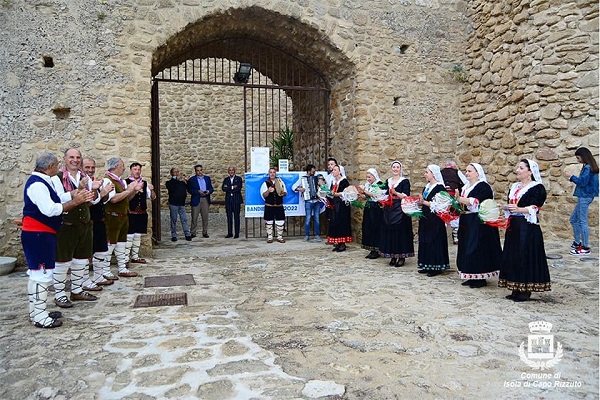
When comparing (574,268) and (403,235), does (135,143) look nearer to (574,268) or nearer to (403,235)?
(403,235)

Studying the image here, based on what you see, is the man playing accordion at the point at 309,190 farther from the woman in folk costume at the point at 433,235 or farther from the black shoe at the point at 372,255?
the woman in folk costume at the point at 433,235

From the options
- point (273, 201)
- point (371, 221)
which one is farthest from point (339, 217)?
point (273, 201)

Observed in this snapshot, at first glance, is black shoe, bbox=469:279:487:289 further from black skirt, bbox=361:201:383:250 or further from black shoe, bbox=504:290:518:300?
black skirt, bbox=361:201:383:250

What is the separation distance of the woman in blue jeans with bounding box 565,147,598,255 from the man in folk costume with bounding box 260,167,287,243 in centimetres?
492

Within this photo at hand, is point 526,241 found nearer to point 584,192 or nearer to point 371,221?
point 584,192

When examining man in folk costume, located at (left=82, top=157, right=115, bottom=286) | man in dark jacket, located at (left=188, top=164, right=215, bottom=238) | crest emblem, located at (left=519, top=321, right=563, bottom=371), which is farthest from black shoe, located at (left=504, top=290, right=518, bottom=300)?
man in dark jacket, located at (left=188, top=164, right=215, bottom=238)

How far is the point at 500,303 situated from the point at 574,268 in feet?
6.73

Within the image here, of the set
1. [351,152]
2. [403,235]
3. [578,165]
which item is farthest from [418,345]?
[351,152]

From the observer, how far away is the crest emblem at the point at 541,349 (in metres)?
3.10

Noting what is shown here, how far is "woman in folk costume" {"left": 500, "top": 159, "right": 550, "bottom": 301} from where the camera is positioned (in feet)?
14.8

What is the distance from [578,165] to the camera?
23.2 ft

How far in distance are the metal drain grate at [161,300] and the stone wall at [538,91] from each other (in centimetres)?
600

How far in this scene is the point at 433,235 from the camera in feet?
19.6

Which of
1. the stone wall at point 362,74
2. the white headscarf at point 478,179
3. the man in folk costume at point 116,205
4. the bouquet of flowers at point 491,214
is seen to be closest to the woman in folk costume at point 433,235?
the white headscarf at point 478,179
